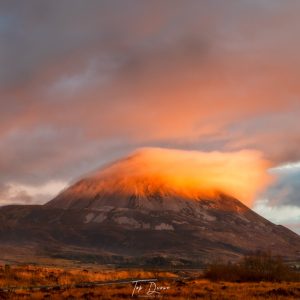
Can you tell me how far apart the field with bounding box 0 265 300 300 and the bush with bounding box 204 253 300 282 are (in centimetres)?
623

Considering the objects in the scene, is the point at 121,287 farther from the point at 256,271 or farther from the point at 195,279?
the point at 256,271

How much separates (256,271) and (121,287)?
89.3 ft

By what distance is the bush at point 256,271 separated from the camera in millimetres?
65688

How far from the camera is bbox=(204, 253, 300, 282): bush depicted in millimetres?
65688

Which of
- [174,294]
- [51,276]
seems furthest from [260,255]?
[174,294]

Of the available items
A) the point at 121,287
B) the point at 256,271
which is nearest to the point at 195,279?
the point at 256,271

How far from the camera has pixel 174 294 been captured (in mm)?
37000

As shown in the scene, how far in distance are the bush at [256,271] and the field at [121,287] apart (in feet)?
20.4

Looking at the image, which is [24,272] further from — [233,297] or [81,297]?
[233,297]

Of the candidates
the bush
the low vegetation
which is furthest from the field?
the bush

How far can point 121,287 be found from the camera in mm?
45719

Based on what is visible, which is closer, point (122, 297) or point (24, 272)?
point (122, 297)

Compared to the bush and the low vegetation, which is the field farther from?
the bush

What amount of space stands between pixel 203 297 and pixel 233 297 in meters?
2.06
